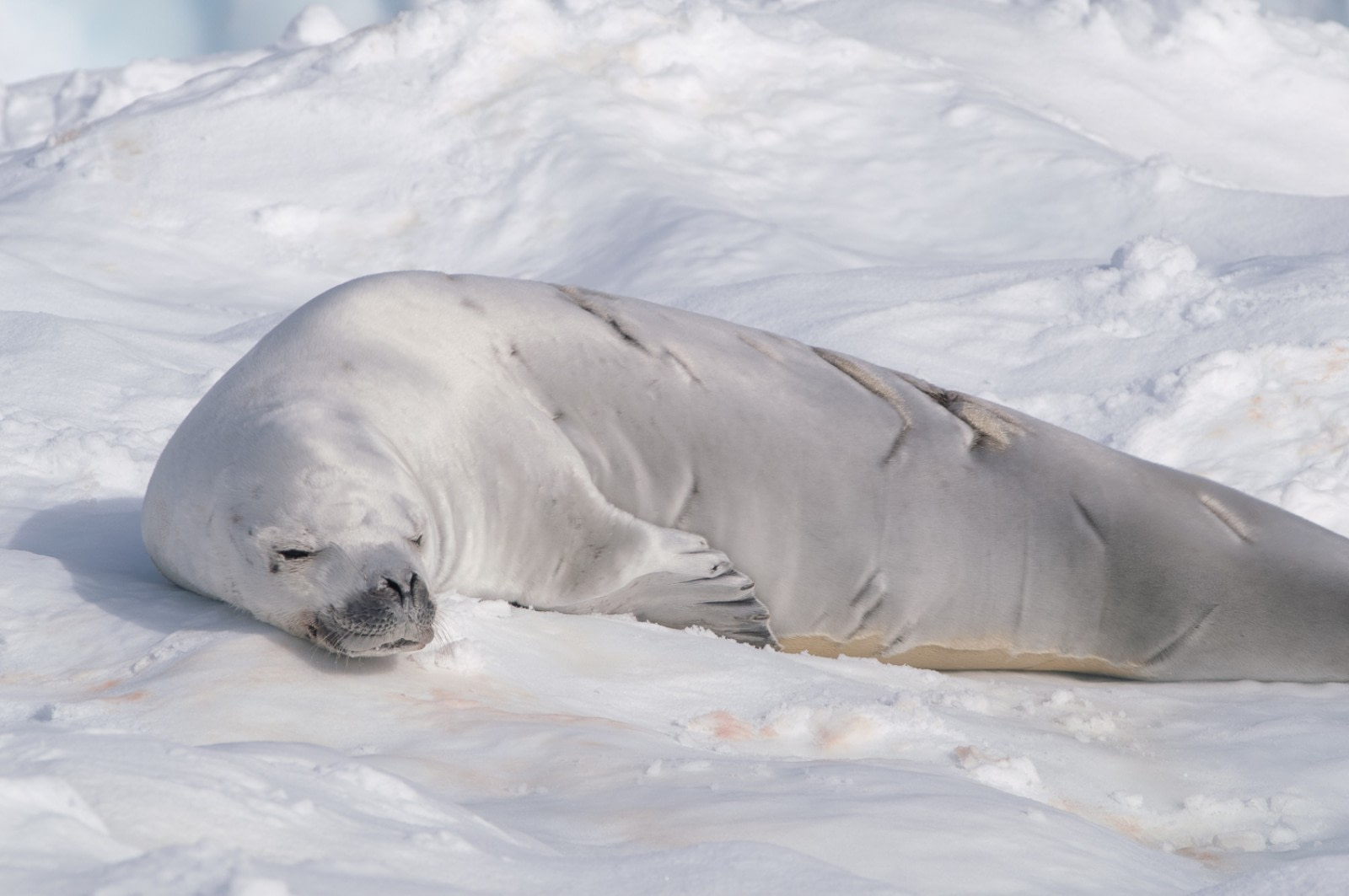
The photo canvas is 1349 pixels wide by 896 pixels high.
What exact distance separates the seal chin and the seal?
232 mm

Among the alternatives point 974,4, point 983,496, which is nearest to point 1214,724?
point 983,496

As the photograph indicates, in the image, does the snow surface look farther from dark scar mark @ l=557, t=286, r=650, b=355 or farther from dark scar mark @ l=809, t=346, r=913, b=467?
dark scar mark @ l=557, t=286, r=650, b=355

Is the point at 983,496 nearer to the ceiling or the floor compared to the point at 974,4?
nearer to the floor

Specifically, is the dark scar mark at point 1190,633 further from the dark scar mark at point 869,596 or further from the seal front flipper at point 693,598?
the seal front flipper at point 693,598

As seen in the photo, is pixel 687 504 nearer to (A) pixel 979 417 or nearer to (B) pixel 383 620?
(A) pixel 979 417

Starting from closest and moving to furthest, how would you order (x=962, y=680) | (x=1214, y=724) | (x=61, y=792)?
1. (x=61, y=792)
2. (x=1214, y=724)
3. (x=962, y=680)

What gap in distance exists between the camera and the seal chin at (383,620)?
2.37m

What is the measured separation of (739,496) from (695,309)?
2.06 meters

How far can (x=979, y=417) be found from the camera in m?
3.50

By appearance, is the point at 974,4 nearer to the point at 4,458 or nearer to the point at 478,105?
the point at 478,105

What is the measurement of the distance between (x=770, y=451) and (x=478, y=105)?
4433 millimetres

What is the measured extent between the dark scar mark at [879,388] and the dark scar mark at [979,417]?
4.4 inches

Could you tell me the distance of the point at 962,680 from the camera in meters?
3.17

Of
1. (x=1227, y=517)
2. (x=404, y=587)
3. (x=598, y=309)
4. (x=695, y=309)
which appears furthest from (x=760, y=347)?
(x=695, y=309)
